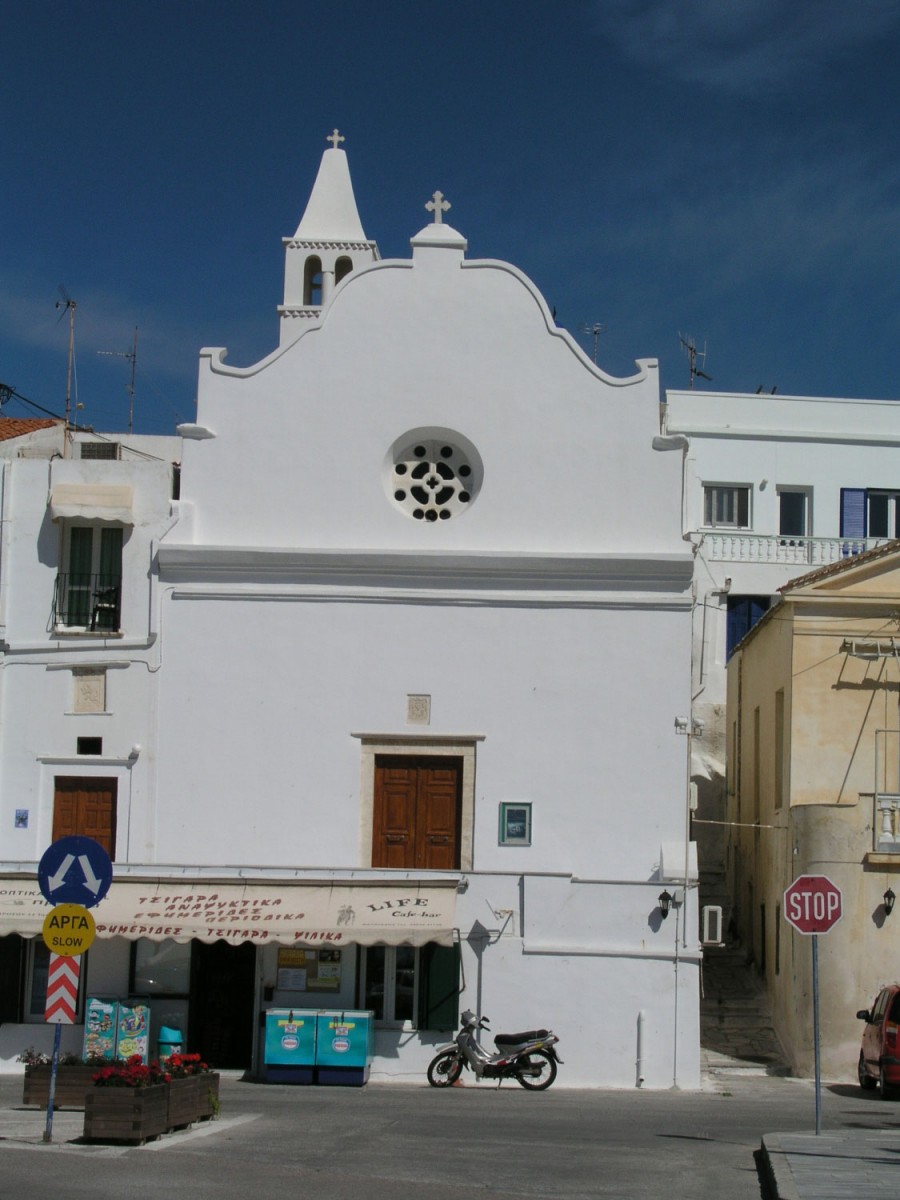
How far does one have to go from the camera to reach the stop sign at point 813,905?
18.0 m

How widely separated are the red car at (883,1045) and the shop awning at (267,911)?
6.01 meters

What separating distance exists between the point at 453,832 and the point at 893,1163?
10902 mm

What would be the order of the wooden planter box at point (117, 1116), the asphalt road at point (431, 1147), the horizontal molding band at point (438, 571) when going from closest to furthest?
1. the asphalt road at point (431, 1147)
2. the wooden planter box at point (117, 1116)
3. the horizontal molding band at point (438, 571)

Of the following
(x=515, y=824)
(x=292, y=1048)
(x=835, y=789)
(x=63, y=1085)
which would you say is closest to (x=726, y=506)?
(x=835, y=789)

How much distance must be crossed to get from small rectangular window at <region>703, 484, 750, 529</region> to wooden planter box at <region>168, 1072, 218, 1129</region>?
28.0 metres

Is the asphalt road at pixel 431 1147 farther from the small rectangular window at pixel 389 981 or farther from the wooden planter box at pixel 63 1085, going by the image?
the small rectangular window at pixel 389 981

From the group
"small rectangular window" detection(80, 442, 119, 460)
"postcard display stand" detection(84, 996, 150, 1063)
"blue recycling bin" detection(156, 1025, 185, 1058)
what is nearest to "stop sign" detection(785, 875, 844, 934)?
"blue recycling bin" detection(156, 1025, 185, 1058)

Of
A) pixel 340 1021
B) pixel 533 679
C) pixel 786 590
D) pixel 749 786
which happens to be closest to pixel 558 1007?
pixel 340 1021

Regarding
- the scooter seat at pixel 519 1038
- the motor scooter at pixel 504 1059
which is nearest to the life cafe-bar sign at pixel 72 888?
the motor scooter at pixel 504 1059

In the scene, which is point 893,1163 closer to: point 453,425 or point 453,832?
point 453,832

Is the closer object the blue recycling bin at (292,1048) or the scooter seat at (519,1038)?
the scooter seat at (519,1038)

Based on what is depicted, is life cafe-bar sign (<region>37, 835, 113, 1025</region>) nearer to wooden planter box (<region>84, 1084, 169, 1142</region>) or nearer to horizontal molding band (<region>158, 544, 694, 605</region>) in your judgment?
wooden planter box (<region>84, 1084, 169, 1142</region>)

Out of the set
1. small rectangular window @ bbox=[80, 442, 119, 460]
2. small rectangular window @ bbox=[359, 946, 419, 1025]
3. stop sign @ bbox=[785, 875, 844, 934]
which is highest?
small rectangular window @ bbox=[80, 442, 119, 460]

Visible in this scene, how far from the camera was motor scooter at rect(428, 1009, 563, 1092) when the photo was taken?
2261 cm
